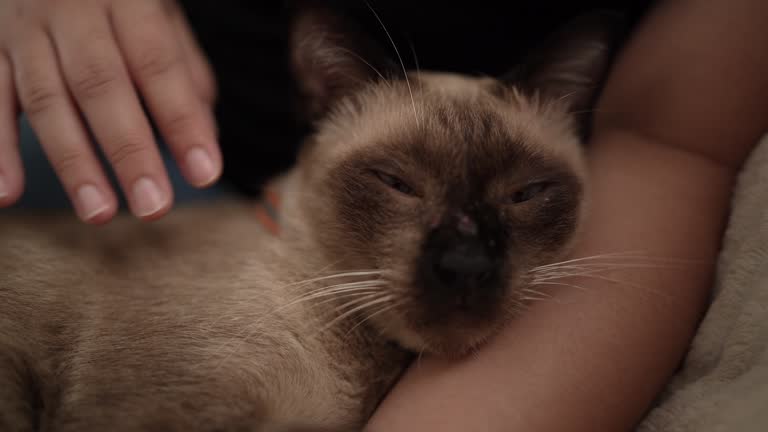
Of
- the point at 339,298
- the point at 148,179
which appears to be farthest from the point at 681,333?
the point at 148,179

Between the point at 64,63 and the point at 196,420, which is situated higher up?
the point at 64,63

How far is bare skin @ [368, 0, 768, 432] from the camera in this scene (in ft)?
3.49

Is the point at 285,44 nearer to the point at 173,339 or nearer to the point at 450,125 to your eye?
the point at 450,125

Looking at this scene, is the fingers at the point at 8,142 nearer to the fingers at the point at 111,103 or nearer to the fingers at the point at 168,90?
the fingers at the point at 111,103

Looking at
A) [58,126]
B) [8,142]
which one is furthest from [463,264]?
[8,142]

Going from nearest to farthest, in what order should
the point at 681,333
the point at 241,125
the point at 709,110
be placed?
the point at 681,333 < the point at 709,110 < the point at 241,125

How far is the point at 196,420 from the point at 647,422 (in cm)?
89

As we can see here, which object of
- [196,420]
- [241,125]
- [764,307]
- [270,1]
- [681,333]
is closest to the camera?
[196,420]

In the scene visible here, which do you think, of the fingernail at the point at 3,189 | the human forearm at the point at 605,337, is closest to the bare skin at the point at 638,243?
the human forearm at the point at 605,337

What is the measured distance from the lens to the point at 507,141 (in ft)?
3.97

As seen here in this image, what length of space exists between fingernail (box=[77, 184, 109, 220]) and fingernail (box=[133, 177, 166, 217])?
0.24 feet

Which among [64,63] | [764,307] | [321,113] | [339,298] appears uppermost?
[64,63]

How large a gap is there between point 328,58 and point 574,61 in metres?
0.60

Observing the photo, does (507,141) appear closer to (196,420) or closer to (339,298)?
(339,298)
